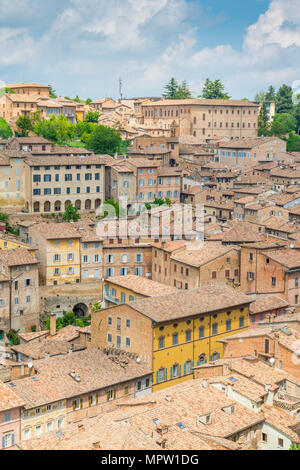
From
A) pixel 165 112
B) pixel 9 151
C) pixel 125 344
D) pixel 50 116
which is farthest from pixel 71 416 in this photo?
pixel 165 112

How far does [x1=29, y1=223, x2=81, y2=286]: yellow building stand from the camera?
173 feet

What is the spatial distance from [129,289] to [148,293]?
2.17m

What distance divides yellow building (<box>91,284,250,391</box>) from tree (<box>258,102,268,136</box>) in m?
67.6

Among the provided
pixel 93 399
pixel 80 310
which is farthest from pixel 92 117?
pixel 93 399

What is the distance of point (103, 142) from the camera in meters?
80.3

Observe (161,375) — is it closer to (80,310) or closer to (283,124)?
(80,310)

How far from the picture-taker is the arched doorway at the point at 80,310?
5322 centimetres

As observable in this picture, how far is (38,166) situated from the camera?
62.8m

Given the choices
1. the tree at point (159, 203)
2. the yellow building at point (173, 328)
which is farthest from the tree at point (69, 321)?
the tree at point (159, 203)

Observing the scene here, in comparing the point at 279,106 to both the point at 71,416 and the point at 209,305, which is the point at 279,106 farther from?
the point at 71,416

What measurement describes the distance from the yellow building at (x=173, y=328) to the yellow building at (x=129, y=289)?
3899 millimetres

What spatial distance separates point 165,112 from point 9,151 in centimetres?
4362

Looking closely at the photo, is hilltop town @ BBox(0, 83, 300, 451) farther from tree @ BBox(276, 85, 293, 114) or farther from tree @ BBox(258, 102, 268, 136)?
tree @ BBox(276, 85, 293, 114)

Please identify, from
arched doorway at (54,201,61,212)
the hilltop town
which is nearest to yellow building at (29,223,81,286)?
the hilltop town
